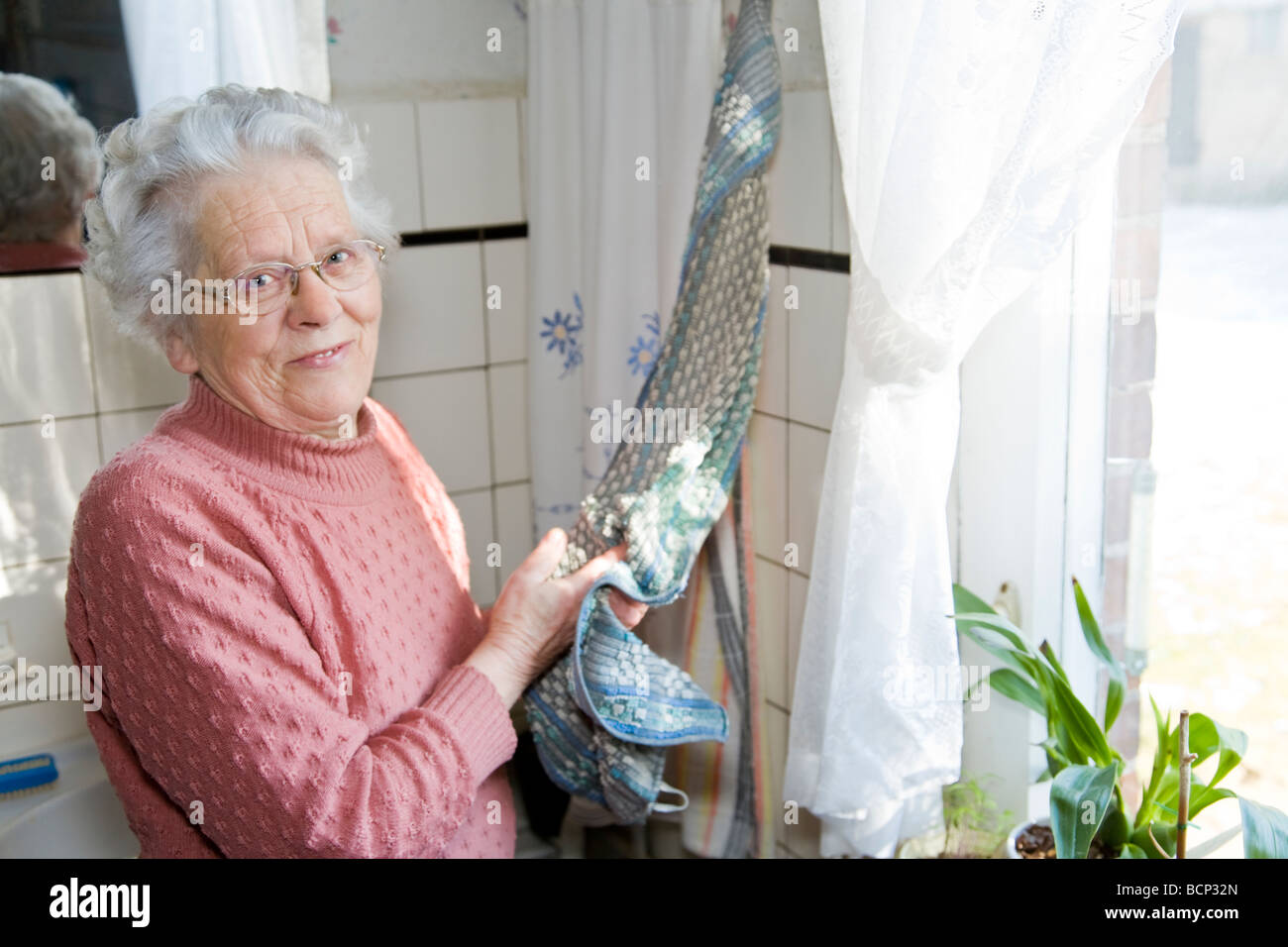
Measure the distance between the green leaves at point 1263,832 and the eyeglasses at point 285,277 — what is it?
0.97 metres

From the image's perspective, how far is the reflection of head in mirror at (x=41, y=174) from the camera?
1520mm

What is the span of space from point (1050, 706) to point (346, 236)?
852 millimetres

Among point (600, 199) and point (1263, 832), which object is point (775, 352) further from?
point (1263, 832)

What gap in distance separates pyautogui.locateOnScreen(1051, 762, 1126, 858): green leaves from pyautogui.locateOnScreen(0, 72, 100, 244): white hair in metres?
1.33

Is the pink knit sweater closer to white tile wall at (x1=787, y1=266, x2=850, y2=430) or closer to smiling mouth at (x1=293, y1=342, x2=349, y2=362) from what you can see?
smiling mouth at (x1=293, y1=342, x2=349, y2=362)

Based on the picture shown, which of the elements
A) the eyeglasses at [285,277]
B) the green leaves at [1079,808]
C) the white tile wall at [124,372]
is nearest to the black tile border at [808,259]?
the eyeglasses at [285,277]

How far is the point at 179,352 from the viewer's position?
126 centimetres

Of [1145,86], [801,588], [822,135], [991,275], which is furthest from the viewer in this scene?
[801,588]

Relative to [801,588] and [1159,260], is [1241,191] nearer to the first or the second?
[1159,260]

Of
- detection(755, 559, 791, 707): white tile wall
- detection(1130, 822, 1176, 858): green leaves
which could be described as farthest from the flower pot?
detection(755, 559, 791, 707): white tile wall

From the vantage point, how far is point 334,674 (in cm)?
123

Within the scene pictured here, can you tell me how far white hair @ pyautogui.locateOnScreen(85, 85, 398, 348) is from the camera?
1199mm
